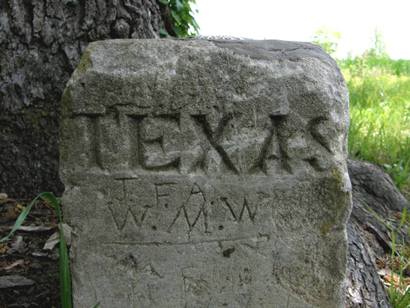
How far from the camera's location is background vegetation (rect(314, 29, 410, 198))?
3844mm

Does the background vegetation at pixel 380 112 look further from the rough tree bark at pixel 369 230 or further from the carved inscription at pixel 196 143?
the carved inscription at pixel 196 143

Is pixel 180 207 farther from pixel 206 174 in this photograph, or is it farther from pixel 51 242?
pixel 51 242

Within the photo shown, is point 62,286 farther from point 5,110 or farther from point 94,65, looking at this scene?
point 5,110

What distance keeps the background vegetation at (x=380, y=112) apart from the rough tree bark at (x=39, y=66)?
1.88 metres

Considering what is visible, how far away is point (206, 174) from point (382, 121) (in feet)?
9.26

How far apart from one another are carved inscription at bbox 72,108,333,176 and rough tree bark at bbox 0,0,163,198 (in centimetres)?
94

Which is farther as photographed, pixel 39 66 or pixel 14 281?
pixel 39 66

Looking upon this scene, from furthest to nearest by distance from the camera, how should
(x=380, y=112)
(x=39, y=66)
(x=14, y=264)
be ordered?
1. (x=380, y=112)
2. (x=39, y=66)
3. (x=14, y=264)

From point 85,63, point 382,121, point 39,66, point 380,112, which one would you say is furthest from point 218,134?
point 380,112

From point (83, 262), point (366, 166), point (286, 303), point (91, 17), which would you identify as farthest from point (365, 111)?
point (83, 262)

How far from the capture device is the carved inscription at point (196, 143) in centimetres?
181

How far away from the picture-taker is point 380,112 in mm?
4625

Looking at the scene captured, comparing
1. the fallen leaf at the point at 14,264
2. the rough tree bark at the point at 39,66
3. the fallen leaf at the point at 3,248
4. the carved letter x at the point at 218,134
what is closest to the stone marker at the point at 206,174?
the carved letter x at the point at 218,134

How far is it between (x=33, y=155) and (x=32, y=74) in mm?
357
